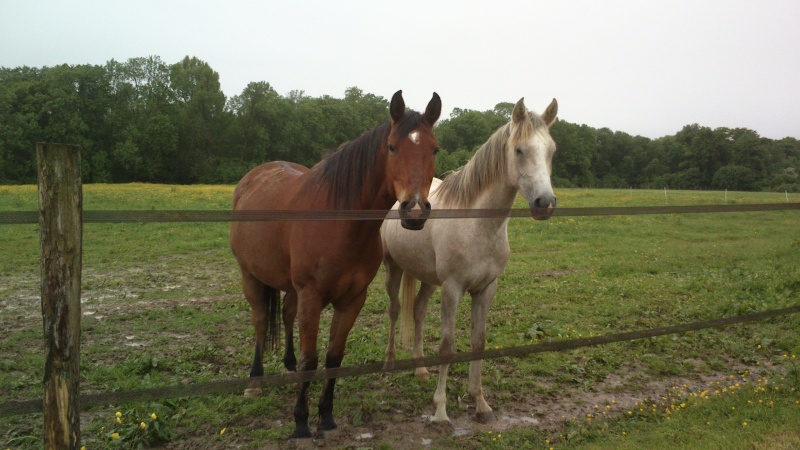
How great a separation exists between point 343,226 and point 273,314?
71.6 inches

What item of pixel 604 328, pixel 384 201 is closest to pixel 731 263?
pixel 604 328

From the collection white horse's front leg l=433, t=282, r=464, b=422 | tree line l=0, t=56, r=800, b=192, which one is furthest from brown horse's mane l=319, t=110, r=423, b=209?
tree line l=0, t=56, r=800, b=192

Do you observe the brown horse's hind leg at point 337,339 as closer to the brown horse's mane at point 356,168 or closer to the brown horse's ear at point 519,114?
the brown horse's mane at point 356,168

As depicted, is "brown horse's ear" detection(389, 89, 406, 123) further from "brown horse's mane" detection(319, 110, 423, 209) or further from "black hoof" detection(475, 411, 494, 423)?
"black hoof" detection(475, 411, 494, 423)

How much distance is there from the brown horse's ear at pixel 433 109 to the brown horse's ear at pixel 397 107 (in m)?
0.15

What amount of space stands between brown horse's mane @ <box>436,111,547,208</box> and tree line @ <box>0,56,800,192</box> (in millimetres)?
33160

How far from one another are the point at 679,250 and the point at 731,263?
2063mm

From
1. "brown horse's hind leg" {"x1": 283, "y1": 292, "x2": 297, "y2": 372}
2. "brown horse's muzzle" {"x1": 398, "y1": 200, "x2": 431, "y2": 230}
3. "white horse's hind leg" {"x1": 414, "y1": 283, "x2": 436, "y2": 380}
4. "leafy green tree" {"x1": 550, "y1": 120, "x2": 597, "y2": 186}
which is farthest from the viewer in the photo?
"leafy green tree" {"x1": 550, "y1": 120, "x2": 597, "y2": 186}

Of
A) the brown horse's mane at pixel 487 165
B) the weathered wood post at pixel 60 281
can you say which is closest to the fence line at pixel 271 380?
the weathered wood post at pixel 60 281

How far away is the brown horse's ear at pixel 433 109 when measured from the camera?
3029mm

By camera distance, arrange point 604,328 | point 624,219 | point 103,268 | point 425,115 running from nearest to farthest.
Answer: point 425,115, point 604,328, point 103,268, point 624,219

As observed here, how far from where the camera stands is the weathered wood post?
1.78 metres

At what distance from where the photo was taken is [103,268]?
916 centimetres

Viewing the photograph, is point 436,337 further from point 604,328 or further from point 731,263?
point 731,263
